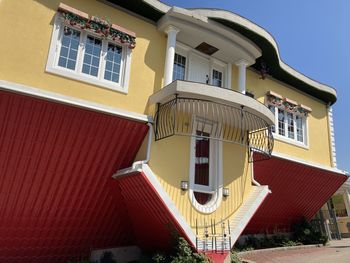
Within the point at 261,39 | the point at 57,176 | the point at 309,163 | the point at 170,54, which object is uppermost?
the point at 261,39

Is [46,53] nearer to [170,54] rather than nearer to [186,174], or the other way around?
[170,54]

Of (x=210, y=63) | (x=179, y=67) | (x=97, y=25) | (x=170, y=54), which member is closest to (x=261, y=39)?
(x=210, y=63)

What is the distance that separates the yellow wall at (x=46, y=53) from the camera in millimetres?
7256

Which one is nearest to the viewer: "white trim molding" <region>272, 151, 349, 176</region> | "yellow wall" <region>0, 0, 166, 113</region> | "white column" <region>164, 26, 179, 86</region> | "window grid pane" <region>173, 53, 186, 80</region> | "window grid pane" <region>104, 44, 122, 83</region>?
"yellow wall" <region>0, 0, 166, 113</region>

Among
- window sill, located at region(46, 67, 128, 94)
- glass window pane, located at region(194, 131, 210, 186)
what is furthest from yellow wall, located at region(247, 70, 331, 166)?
window sill, located at region(46, 67, 128, 94)

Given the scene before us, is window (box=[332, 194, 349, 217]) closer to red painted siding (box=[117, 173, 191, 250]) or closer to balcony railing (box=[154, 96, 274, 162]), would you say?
balcony railing (box=[154, 96, 274, 162])

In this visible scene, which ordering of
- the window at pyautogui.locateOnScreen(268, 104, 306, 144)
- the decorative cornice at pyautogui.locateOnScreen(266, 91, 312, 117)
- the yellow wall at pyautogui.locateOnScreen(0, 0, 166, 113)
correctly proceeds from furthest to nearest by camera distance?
the window at pyautogui.locateOnScreen(268, 104, 306, 144) → the decorative cornice at pyautogui.locateOnScreen(266, 91, 312, 117) → the yellow wall at pyautogui.locateOnScreen(0, 0, 166, 113)

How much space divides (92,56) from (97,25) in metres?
0.84

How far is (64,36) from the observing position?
26.8ft

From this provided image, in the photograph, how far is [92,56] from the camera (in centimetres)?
854

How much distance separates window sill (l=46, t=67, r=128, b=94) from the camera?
7736mm

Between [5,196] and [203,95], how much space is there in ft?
18.0

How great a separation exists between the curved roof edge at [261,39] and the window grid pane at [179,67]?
143cm

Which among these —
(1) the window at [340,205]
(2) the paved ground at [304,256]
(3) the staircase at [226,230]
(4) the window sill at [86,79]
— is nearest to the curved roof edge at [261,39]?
(4) the window sill at [86,79]
